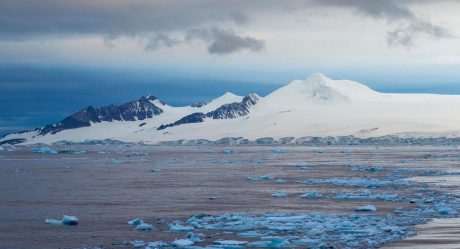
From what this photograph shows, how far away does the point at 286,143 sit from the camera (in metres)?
123

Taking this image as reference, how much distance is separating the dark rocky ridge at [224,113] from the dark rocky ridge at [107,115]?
25134 mm

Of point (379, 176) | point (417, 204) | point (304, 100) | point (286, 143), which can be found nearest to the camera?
point (417, 204)

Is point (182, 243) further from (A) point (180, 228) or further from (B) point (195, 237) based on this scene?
(A) point (180, 228)

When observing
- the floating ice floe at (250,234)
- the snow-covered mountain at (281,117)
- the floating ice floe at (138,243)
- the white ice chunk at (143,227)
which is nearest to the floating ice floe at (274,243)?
the floating ice floe at (250,234)

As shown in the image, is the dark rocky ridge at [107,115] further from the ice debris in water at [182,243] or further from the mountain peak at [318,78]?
the ice debris in water at [182,243]

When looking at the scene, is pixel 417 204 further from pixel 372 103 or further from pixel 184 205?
pixel 372 103

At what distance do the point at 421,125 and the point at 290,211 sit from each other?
90567mm

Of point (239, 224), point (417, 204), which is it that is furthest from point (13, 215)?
point (417, 204)

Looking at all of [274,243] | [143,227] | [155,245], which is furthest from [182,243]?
[143,227]

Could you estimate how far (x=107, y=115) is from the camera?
186m

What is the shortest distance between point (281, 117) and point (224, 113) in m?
29.3

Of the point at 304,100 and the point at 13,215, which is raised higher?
the point at 304,100

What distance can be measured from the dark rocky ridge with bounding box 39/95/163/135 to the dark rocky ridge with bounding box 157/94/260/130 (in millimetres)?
25134

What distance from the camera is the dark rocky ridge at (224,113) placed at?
15675 cm
